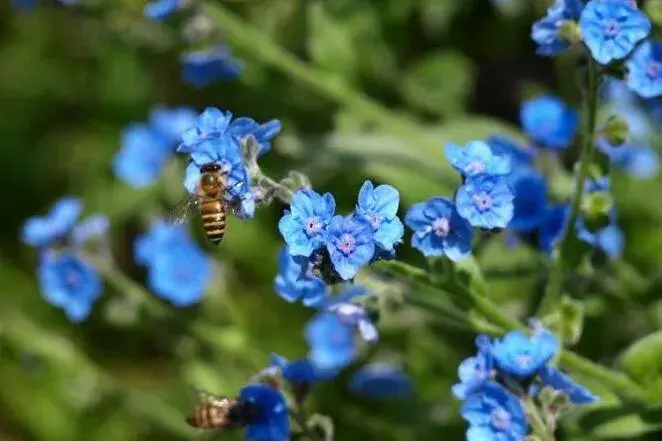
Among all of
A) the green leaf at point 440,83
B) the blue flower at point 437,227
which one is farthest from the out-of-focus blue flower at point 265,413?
the green leaf at point 440,83

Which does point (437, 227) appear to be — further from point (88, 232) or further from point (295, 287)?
point (88, 232)

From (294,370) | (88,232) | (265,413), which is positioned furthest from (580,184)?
(88,232)

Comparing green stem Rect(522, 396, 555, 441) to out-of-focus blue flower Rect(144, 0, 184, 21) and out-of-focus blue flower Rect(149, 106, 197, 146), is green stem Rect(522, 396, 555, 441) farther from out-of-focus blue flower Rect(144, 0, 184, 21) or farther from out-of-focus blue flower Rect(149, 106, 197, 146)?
out-of-focus blue flower Rect(149, 106, 197, 146)

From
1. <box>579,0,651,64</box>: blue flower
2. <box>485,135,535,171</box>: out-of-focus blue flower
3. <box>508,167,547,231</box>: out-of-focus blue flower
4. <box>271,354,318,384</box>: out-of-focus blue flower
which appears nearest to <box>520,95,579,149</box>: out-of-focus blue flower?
<box>485,135,535,171</box>: out-of-focus blue flower

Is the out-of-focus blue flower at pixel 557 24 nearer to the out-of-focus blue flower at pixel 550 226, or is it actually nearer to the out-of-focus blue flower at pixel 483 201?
the out-of-focus blue flower at pixel 483 201

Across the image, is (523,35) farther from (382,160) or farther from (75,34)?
(75,34)

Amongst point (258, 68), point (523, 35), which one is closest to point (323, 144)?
point (258, 68)
